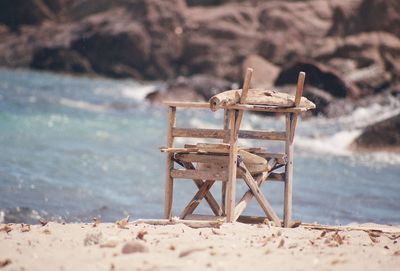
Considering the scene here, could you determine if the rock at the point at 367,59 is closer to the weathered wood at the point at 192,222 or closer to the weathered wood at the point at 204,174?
the weathered wood at the point at 204,174

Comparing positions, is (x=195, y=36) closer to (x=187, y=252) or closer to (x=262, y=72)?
(x=262, y=72)

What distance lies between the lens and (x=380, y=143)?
2361 centimetres

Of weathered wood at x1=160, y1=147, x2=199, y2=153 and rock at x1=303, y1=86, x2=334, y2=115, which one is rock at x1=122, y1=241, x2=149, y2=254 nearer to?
weathered wood at x1=160, y1=147, x2=199, y2=153

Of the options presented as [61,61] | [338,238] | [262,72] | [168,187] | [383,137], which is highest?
[61,61]

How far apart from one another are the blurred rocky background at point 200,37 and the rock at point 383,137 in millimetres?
18861

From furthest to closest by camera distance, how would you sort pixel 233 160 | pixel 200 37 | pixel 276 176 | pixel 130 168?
pixel 200 37 < pixel 130 168 < pixel 276 176 < pixel 233 160

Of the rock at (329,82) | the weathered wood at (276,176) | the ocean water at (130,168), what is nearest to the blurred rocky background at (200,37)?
the rock at (329,82)

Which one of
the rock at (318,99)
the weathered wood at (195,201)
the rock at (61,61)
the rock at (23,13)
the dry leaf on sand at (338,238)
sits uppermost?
the rock at (23,13)

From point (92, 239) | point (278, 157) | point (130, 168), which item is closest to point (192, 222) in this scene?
point (278, 157)

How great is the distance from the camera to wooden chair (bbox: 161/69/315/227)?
9.83 m

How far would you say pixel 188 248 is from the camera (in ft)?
25.4

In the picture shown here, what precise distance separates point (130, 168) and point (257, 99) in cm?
962

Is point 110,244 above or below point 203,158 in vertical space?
below

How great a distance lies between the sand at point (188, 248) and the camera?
7340 millimetres
